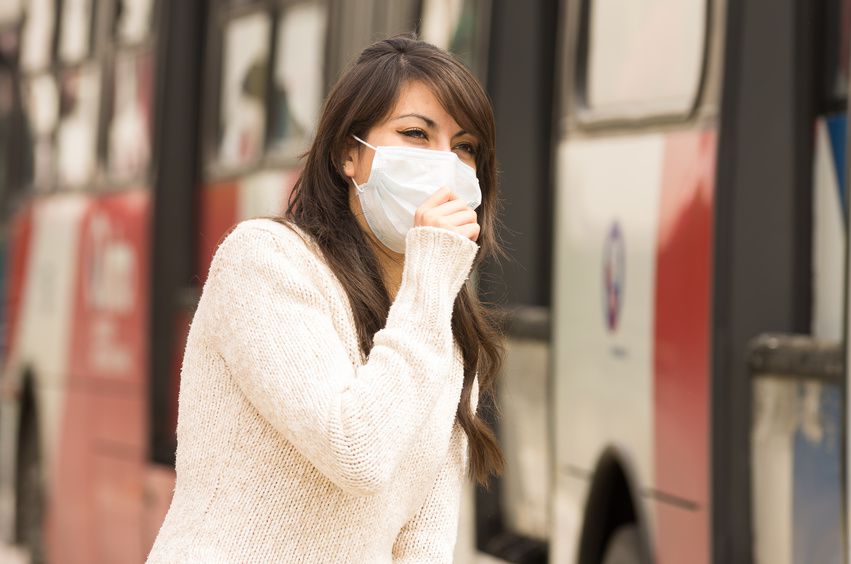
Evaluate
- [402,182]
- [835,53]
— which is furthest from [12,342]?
[402,182]

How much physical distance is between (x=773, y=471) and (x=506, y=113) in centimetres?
170

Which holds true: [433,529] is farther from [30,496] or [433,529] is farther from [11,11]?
[11,11]

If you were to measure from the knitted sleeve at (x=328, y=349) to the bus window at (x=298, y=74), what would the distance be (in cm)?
400

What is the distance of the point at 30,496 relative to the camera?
9016mm

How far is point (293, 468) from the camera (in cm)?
226

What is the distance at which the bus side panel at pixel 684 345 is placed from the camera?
394cm

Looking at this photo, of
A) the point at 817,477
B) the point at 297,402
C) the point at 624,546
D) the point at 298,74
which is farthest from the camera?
the point at 298,74

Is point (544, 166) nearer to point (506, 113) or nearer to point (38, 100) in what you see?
point (506, 113)

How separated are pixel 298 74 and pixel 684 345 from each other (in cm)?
290

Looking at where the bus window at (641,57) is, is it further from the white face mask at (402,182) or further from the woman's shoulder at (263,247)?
the woman's shoulder at (263,247)

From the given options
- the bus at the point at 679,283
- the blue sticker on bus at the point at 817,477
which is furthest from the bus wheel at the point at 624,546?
the blue sticker on bus at the point at 817,477

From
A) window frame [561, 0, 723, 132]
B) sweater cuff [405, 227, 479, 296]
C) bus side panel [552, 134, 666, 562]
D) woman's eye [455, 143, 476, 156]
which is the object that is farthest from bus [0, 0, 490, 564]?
sweater cuff [405, 227, 479, 296]

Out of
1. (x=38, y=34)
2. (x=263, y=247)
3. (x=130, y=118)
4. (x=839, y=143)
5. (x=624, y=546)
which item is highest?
(x=38, y=34)

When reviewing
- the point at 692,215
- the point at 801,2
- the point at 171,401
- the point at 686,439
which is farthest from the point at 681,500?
the point at 171,401
